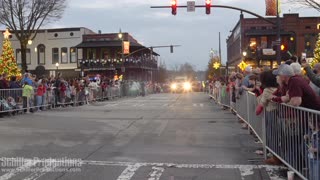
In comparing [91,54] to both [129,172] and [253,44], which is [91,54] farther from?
[129,172]

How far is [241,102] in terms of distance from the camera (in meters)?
15.5

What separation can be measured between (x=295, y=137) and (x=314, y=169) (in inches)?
38.5

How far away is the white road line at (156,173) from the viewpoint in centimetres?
808

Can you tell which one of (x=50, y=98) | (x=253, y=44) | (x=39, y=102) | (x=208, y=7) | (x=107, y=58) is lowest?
(x=39, y=102)

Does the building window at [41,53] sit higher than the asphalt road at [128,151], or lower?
higher

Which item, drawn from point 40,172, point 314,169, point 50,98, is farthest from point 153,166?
point 50,98

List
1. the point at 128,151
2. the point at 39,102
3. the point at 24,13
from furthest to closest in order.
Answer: the point at 24,13 → the point at 39,102 → the point at 128,151

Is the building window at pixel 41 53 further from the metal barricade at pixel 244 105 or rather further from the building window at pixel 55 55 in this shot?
the metal barricade at pixel 244 105

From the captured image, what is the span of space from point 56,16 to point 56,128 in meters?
43.6

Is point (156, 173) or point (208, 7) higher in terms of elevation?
point (208, 7)

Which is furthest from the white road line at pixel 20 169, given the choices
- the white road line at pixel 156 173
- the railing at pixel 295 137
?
the railing at pixel 295 137

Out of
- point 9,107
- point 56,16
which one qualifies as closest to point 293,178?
point 9,107

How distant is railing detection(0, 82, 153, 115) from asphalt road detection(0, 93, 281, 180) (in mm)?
3070

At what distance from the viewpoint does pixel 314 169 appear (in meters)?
6.33
